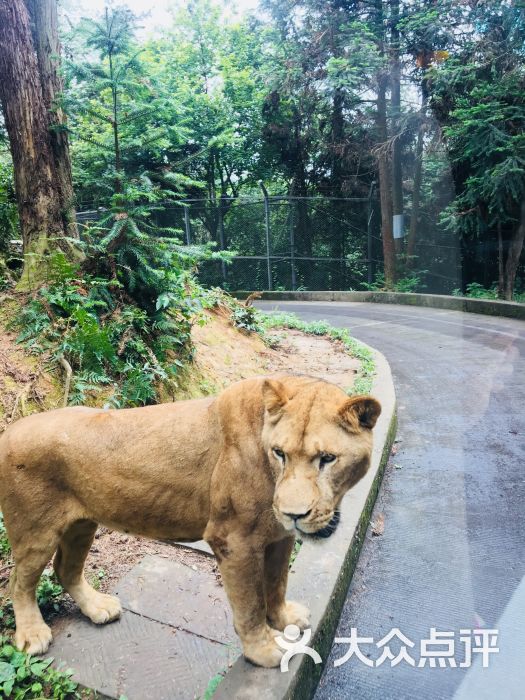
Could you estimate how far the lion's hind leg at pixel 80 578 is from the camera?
2.78 meters

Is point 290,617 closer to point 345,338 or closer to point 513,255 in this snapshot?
point 345,338

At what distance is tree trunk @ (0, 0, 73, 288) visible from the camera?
5395 mm

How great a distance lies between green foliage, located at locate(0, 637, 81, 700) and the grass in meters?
3.88

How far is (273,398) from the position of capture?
7.02 feet

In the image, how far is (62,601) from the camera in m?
3.00

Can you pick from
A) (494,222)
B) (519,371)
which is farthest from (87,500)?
(494,222)

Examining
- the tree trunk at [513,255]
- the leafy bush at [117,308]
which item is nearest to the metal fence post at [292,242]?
the tree trunk at [513,255]

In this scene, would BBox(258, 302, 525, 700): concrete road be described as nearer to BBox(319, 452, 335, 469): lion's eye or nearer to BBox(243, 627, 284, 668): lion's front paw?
BBox(243, 627, 284, 668): lion's front paw

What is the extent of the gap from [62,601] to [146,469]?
1185 millimetres

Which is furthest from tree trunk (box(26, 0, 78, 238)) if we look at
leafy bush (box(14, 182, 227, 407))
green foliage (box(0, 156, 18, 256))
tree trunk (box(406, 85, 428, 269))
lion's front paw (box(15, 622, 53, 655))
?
tree trunk (box(406, 85, 428, 269))

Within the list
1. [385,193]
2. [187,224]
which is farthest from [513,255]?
[187,224]

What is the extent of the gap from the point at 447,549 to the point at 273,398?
2179 mm

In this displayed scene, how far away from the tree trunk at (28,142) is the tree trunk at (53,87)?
0.06m
